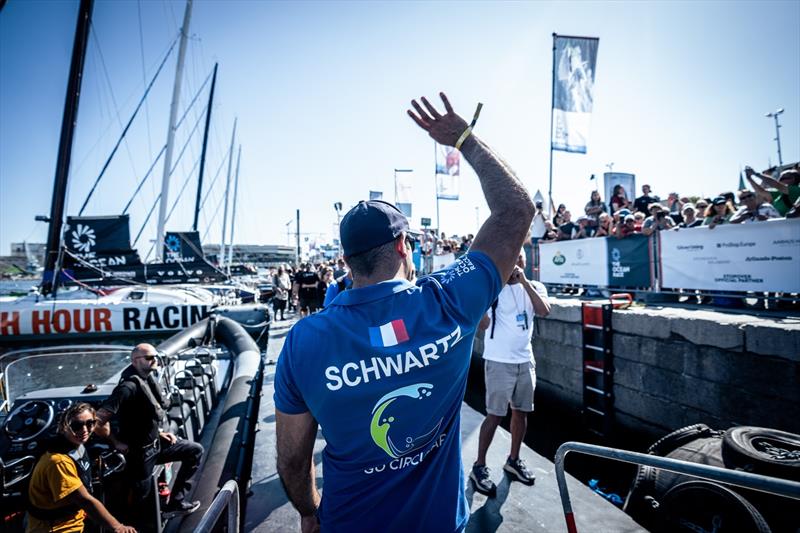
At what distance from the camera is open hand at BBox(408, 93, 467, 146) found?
5.48 ft

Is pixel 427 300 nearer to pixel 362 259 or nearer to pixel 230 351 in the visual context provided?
pixel 362 259

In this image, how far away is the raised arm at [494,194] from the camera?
1.41m

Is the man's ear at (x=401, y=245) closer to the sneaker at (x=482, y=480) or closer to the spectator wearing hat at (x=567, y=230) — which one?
the sneaker at (x=482, y=480)

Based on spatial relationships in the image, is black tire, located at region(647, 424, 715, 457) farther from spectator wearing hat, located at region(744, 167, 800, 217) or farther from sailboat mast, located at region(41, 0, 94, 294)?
sailboat mast, located at region(41, 0, 94, 294)

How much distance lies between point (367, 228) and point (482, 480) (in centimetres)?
285

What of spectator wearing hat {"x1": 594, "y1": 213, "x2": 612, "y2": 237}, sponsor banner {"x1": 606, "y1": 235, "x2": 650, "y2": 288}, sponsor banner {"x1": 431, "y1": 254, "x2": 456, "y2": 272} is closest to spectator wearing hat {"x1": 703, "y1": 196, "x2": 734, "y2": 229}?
sponsor banner {"x1": 606, "y1": 235, "x2": 650, "y2": 288}

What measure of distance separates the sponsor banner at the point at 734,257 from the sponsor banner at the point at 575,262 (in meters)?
1.23

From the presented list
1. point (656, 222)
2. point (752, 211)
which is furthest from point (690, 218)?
point (752, 211)

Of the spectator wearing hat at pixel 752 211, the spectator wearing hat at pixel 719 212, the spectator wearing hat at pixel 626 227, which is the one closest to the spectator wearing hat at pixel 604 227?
the spectator wearing hat at pixel 626 227

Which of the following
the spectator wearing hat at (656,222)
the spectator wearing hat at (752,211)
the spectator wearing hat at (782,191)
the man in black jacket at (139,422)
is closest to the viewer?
the man in black jacket at (139,422)

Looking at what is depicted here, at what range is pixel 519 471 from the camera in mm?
3426

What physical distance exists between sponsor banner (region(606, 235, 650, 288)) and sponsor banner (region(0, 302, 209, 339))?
13071 millimetres

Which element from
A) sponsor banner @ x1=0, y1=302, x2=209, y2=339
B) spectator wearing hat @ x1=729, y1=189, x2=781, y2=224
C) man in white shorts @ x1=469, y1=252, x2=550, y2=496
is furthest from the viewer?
sponsor banner @ x1=0, y1=302, x2=209, y2=339

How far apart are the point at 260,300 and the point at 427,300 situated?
24479 millimetres
